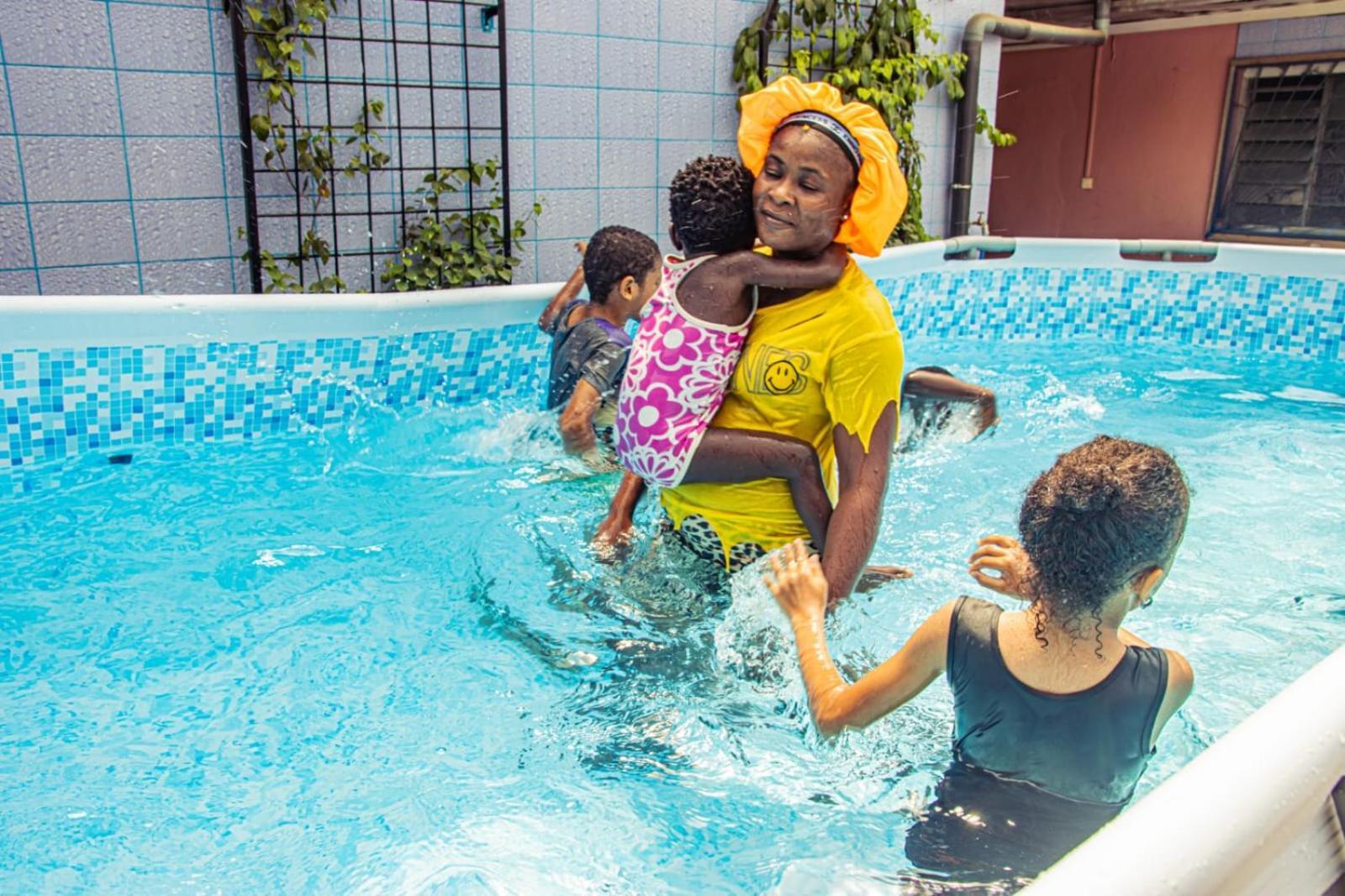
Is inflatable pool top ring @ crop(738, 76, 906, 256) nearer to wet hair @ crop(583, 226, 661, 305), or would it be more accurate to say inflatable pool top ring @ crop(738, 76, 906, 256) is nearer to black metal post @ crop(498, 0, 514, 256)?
wet hair @ crop(583, 226, 661, 305)

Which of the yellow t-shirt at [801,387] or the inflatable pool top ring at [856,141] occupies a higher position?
the inflatable pool top ring at [856,141]

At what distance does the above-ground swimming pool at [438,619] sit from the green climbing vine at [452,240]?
1.07 m

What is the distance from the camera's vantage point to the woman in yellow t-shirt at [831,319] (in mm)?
2109

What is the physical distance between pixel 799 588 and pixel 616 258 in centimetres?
187

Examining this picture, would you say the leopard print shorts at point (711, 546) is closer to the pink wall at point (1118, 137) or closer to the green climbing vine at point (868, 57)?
the green climbing vine at point (868, 57)

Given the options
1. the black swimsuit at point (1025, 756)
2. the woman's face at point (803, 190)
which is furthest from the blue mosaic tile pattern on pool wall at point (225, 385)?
the black swimsuit at point (1025, 756)

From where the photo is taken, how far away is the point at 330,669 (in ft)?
8.89

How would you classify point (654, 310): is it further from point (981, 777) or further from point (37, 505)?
point (37, 505)

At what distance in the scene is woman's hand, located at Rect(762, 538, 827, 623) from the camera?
1.87m

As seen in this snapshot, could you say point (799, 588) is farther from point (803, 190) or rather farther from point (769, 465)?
point (803, 190)

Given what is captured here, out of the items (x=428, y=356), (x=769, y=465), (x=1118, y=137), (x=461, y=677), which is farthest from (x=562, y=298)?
(x=1118, y=137)

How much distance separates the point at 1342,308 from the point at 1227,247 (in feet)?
2.44

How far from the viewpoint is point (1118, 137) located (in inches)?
430

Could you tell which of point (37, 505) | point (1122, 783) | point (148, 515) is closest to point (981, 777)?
point (1122, 783)
